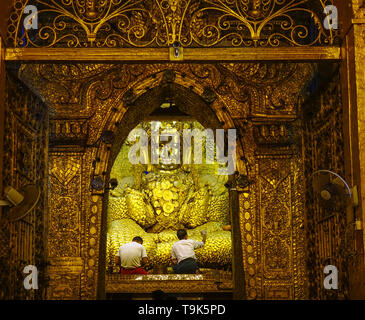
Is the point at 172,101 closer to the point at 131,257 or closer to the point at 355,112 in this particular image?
the point at 131,257

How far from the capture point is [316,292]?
834 centimetres

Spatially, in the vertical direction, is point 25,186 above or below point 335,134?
below

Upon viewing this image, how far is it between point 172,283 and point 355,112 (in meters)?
4.28

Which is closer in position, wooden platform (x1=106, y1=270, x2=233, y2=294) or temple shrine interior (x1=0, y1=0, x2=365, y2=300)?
temple shrine interior (x1=0, y1=0, x2=365, y2=300)

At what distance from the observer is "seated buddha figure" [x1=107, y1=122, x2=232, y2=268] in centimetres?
1228

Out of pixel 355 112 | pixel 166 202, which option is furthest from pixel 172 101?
pixel 355 112

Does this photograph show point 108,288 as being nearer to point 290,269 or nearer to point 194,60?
point 290,269

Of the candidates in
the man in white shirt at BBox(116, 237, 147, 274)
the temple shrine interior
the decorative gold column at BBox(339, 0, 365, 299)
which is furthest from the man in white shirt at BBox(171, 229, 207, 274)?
the decorative gold column at BBox(339, 0, 365, 299)

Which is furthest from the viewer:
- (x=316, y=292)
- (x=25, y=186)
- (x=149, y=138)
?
(x=149, y=138)

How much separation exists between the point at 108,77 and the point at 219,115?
5.20 feet

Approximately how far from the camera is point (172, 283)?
9.91 metres

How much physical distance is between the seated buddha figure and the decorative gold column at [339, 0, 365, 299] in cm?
553

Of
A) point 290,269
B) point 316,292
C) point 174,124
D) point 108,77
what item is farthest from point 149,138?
point 316,292

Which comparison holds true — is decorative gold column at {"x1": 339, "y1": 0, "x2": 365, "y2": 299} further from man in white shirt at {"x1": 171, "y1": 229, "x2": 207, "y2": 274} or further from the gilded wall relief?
man in white shirt at {"x1": 171, "y1": 229, "x2": 207, "y2": 274}
